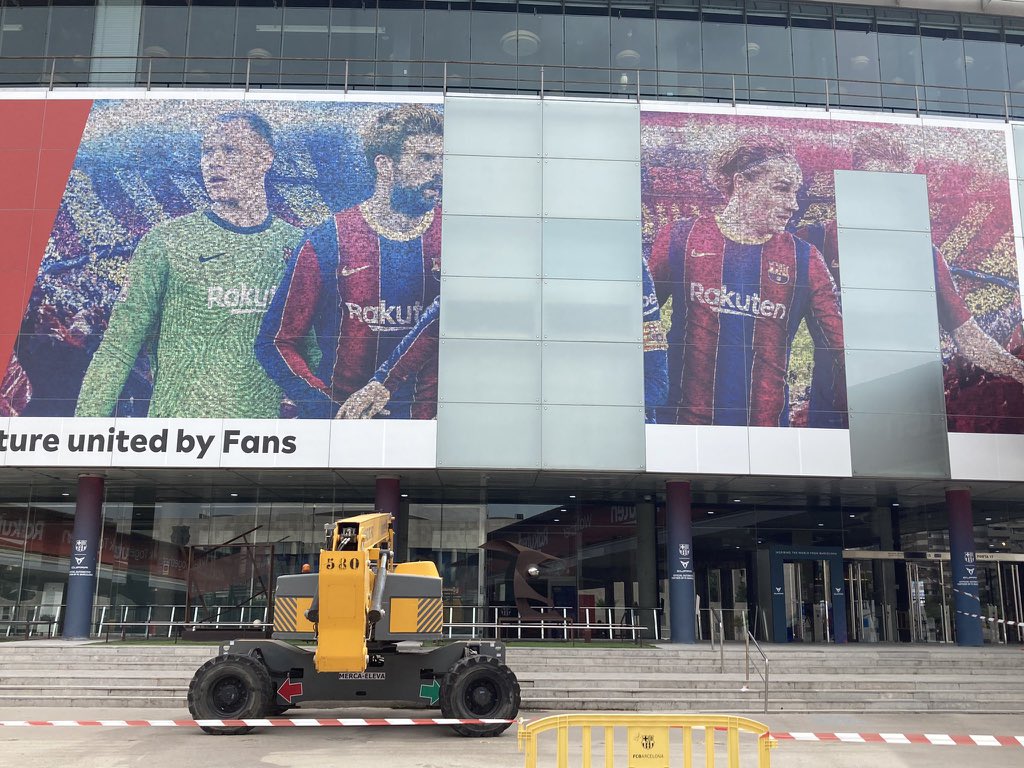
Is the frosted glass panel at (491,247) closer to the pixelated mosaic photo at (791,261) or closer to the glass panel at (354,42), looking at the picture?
the pixelated mosaic photo at (791,261)

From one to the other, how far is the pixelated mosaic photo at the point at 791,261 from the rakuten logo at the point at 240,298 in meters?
9.80

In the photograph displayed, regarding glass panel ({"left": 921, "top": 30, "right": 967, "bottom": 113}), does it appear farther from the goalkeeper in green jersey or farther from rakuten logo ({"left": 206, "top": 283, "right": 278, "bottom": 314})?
rakuten logo ({"left": 206, "top": 283, "right": 278, "bottom": 314})

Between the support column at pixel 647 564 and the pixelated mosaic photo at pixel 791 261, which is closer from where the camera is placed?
the pixelated mosaic photo at pixel 791 261

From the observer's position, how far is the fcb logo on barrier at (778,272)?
1005 inches

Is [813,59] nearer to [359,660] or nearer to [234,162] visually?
[234,162]

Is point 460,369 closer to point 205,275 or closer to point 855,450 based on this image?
point 205,275

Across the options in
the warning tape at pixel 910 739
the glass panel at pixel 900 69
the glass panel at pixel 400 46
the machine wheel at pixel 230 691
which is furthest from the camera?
the glass panel at pixel 900 69

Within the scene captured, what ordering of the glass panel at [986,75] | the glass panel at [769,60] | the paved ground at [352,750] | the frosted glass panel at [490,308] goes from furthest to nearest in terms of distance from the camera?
the glass panel at [986,75] < the glass panel at [769,60] < the frosted glass panel at [490,308] < the paved ground at [352,750]

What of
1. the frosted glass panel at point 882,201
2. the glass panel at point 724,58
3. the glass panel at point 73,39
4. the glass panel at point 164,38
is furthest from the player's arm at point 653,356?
the glass panel at point 73,39

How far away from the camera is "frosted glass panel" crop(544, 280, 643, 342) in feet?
82.1

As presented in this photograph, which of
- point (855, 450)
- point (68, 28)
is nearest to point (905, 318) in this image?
point (855, 450)

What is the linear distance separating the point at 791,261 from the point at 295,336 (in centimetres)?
1275

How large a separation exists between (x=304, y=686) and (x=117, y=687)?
5.07m

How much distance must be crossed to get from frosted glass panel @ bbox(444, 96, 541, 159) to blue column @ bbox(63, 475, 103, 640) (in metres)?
12.7
